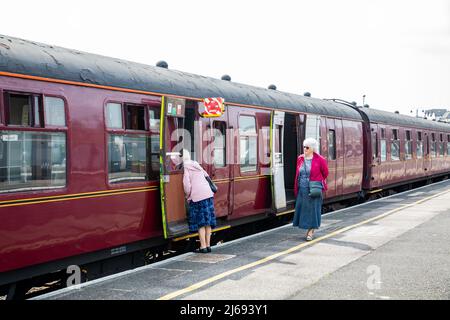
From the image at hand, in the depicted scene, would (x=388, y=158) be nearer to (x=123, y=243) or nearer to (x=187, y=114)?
(x=187, y=114)

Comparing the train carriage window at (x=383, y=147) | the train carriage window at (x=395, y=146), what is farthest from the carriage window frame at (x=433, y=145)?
the train carriage window at (x=383, y=147)

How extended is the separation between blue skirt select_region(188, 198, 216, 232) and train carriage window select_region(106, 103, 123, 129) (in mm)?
1802

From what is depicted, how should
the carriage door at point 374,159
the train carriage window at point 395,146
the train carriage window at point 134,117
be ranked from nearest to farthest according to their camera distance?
1. the train carriage window at point 134,117
2. the carriage door at point 374,159
3. the train carriage window at point 395,146

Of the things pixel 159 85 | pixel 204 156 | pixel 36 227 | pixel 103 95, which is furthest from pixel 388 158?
pixel 36 227

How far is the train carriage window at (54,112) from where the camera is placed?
20.2 ft

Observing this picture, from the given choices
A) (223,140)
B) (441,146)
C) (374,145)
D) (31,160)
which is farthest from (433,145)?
(31,160)

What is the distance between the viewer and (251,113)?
10.7m

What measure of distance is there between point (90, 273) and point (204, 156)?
2.92 m

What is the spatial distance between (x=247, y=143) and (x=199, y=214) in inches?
109

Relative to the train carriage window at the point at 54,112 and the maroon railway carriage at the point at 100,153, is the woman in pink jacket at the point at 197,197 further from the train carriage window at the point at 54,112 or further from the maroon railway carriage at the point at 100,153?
the train carriage window at the point at 54,112

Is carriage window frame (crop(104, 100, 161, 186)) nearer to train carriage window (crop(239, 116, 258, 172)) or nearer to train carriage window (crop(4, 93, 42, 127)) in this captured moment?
train carriage window (crop(4, 93, 42, 127))

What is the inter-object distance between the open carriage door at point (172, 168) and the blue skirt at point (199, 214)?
0.18 metres

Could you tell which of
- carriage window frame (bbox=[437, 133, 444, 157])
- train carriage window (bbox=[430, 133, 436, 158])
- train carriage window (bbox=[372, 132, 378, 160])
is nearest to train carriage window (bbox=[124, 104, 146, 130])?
train carriage window (bbox=[372, 132, 378, 160])

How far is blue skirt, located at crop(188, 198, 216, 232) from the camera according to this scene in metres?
8.21
